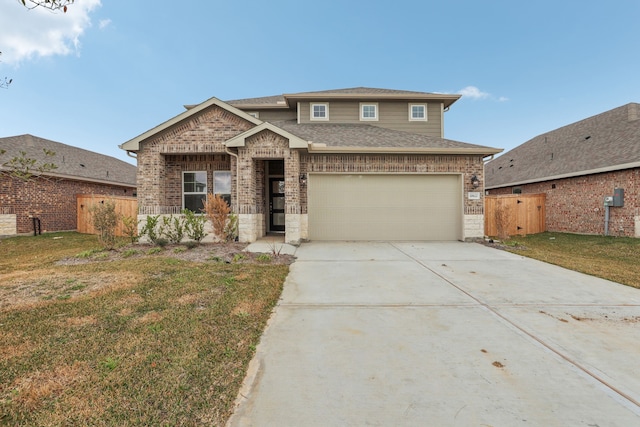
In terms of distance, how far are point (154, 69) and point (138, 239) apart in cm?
1257

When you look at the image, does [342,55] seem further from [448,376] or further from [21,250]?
[448,376]

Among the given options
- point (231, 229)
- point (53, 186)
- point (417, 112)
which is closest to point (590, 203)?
point (417, 112)

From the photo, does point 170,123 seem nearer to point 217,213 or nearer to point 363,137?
point 217,213

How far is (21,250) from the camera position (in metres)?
9.48

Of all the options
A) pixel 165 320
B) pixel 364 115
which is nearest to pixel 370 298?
pixel 165 320

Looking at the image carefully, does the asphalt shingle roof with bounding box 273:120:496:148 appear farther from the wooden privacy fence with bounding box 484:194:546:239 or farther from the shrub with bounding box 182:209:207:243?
the shrub with bounding box 182:209:207:243

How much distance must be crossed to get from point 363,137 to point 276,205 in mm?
4479

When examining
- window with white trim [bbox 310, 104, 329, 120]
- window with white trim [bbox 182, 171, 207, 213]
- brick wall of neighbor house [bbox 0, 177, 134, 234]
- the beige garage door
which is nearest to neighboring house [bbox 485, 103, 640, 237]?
the beige garage door

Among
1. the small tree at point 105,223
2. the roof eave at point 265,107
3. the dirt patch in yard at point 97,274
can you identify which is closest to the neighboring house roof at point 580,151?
the roof eave at point 265,107

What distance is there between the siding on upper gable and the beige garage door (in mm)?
3789

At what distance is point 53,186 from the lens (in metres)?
13.2

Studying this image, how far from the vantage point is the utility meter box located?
11.0 m

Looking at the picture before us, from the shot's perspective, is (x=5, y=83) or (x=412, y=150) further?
(x=412, y=150)

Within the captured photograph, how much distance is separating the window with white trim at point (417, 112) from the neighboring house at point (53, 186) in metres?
14.6
